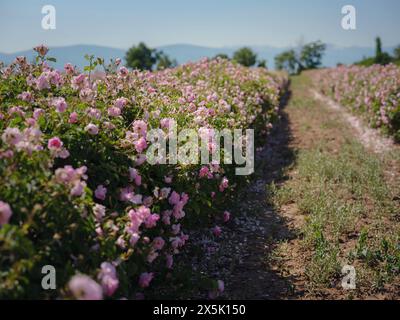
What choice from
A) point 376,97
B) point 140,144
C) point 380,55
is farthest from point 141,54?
point 140,144

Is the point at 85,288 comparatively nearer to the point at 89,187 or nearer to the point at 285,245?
the point at 89,187

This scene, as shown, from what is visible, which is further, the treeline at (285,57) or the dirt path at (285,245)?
the treeline at (285,57)

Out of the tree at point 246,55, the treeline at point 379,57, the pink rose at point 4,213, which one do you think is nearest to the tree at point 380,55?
the treeline at point 379,57

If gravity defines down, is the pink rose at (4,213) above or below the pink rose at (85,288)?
above

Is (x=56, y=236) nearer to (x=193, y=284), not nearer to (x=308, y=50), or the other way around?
(x=193, y=284)

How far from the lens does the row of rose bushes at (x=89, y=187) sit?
242 centimetres

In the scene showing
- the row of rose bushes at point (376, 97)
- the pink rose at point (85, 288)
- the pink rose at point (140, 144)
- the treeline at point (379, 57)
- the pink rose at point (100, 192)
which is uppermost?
the treeline at point (379, 57)

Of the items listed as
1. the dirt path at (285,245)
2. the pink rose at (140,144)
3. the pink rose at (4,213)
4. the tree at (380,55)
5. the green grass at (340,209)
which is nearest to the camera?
the pink rose at (4,213)

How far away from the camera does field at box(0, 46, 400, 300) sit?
8.19 ft

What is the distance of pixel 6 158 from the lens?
2.60m

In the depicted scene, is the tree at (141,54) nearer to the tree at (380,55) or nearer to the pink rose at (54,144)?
the tree at (380,55)

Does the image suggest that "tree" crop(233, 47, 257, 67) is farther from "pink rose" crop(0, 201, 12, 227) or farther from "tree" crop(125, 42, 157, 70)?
"pink rose" crop(0, 201, 12, 227)
